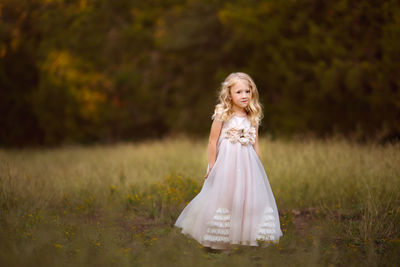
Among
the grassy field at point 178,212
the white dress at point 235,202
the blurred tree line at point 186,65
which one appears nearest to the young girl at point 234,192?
the white dress at point 235,202

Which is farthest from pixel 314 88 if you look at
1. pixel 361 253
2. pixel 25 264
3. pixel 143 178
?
pixel 25 264

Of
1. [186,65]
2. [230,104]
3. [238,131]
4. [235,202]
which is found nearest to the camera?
[235,202]

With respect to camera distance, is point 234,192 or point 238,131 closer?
point 234,192

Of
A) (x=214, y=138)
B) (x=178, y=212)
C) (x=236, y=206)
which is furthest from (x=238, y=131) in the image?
(x=178, y=212)

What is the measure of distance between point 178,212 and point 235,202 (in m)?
1.65

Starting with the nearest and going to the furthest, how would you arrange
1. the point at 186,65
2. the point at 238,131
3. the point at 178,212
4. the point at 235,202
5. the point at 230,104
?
the point at 235,202
the point at 238,131
the point at 230,104
the point at 178,212
the point at 186,65

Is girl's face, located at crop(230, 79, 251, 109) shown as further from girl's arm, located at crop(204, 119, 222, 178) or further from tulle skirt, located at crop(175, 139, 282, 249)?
tulle skirt, located at crop(175, 139, 282, 249)

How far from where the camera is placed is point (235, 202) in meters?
3.88

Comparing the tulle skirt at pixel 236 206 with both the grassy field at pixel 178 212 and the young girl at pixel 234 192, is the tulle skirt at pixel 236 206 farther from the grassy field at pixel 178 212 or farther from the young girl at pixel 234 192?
the grassy field at pixel 178 212

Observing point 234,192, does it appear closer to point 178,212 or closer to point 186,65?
point 178,212

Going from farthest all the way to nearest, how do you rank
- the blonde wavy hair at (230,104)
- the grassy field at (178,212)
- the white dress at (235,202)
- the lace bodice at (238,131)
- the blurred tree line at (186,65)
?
the blurred tree line at (186,65)
the blonde wavy hair at (230,104)
the lace bodice at (238,131)
the white dress at (235,202)
the grassy field at (178,212)

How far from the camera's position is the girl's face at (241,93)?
4102mm

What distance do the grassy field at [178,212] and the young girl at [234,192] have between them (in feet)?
0.54

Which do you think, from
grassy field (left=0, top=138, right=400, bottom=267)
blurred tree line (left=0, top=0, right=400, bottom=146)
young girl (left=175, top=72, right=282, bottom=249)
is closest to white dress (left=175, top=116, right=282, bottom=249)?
young girl (left=175, top=72, right=282, bottom=249)
